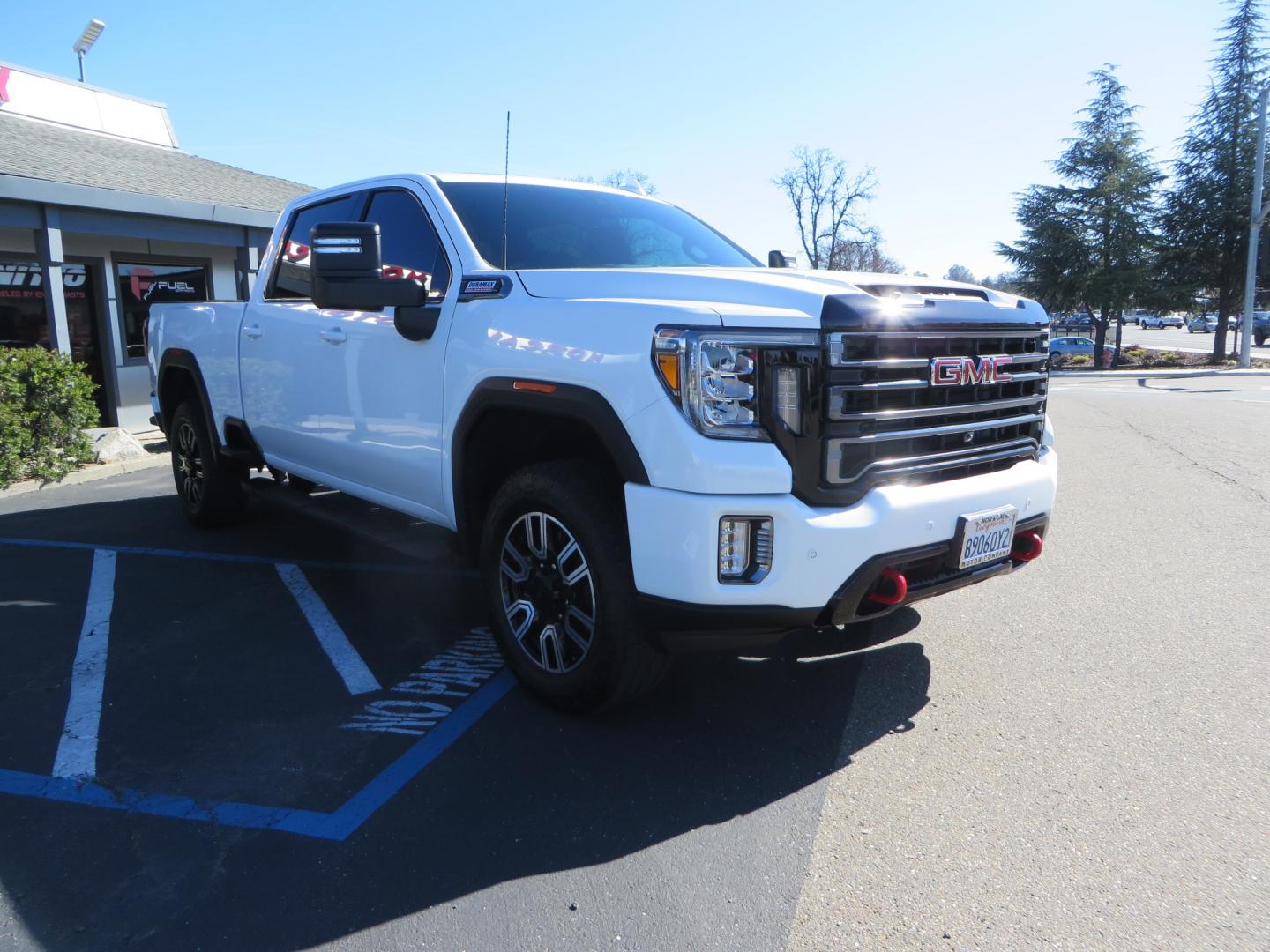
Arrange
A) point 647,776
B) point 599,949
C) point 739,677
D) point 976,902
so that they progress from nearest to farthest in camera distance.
Answer: point 599,949 → point 976,902 → point 647,776 → point 739,677

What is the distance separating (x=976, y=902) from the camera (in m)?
2.45

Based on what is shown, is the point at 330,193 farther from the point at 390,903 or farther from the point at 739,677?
the point at 390,903

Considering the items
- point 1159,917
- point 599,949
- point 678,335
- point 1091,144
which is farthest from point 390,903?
point 1091,144

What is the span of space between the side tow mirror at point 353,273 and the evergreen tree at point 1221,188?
3512 cm

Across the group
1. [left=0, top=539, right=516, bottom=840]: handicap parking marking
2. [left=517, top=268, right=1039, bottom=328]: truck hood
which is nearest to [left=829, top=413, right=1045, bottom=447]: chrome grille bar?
[left=517, top=268, right=1039, bottom=328]: truck hood

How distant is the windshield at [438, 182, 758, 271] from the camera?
159 inches

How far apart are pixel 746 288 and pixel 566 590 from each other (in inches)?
49.1

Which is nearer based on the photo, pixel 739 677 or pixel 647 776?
pixel 647 776

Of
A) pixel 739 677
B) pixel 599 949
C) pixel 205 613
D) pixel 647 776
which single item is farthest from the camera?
pixel 205 613

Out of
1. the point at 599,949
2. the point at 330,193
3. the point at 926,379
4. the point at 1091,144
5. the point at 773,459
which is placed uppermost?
the point at 1091,144

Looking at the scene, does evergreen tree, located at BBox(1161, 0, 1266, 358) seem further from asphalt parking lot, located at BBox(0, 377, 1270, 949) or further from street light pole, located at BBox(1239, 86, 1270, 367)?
asphalt parking lot, located at BBox(0, 377, 1270, 949)

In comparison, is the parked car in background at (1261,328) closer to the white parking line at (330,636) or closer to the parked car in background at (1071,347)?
the parked car in background at (1071,347)

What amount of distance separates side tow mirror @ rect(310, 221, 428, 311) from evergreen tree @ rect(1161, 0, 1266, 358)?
115 ft

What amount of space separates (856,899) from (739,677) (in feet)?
4.91
